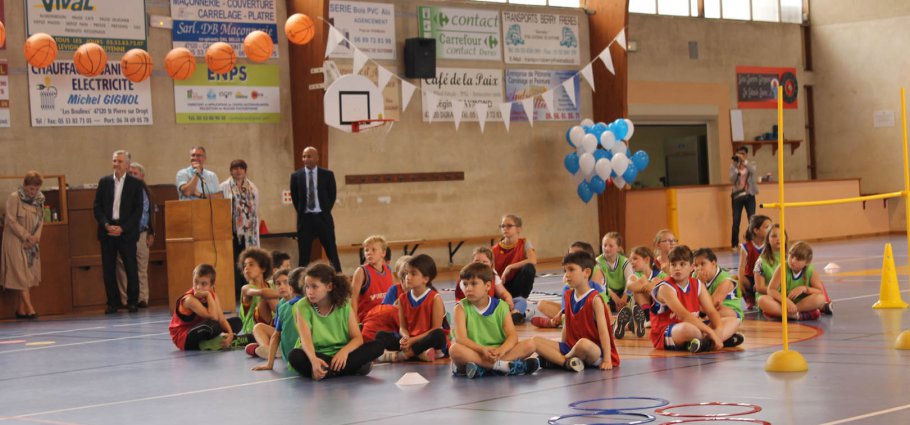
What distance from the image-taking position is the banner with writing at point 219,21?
1691 cm

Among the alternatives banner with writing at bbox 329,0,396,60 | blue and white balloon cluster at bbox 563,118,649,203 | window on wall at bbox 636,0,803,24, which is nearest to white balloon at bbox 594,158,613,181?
blue and white balloon cluster at bbox 563,118,649,203

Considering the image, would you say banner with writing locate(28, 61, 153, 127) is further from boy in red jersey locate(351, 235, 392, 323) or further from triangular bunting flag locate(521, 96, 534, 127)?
boy in red jersey locate(351, 235, 392, 323)

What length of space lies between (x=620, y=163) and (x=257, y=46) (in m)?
6.74

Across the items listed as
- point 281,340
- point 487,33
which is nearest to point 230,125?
point 487,33

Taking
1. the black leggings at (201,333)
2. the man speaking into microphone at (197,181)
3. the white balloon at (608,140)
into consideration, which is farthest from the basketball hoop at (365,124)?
the black leggings at (201,333)

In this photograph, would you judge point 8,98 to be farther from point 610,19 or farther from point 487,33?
point 610,19

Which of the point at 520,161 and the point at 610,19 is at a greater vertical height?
the point at 610,19

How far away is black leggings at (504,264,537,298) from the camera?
1206cm

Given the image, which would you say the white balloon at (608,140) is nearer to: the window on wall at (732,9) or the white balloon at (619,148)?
the white balloon at (619,148)

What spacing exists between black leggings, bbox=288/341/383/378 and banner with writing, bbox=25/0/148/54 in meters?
9.30

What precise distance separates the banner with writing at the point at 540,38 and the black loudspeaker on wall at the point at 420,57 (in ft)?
6.41

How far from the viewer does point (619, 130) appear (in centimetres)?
2033

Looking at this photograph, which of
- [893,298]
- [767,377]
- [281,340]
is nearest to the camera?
[767,377]

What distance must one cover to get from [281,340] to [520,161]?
13.0 m
